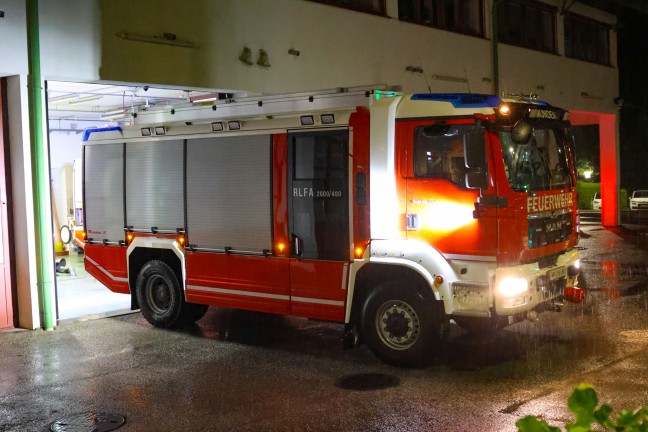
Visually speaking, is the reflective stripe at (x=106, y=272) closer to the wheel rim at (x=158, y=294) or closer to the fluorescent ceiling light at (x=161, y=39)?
the wheel rim at (x=158, y=294)

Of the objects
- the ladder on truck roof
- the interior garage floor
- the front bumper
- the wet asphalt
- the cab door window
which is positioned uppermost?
the ladder on truck roof

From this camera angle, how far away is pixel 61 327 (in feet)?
34.3

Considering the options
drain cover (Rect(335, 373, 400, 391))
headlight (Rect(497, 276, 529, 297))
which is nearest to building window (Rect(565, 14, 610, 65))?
headlight (Rect(497, 276, 529, 297))

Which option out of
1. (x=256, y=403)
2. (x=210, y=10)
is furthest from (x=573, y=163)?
(x=210, y=10)

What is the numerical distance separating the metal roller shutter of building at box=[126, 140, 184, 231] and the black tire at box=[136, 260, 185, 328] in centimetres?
60

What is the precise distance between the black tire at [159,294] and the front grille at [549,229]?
4.71m

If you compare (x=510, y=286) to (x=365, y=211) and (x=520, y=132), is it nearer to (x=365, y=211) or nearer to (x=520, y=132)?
(x=520, y=132)

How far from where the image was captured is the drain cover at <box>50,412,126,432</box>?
20.2ft

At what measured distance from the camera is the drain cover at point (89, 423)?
6148 millimetres

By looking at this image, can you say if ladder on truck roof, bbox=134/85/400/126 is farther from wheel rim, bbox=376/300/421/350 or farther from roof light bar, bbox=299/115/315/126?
wheel rim, bbox=376/300/421/350

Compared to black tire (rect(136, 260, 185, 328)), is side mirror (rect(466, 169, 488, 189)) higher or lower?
higher

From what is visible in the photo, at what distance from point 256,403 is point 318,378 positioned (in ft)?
3.26

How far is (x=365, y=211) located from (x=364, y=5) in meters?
7.78

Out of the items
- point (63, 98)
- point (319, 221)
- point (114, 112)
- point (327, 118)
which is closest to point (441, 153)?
point (327, 118)
